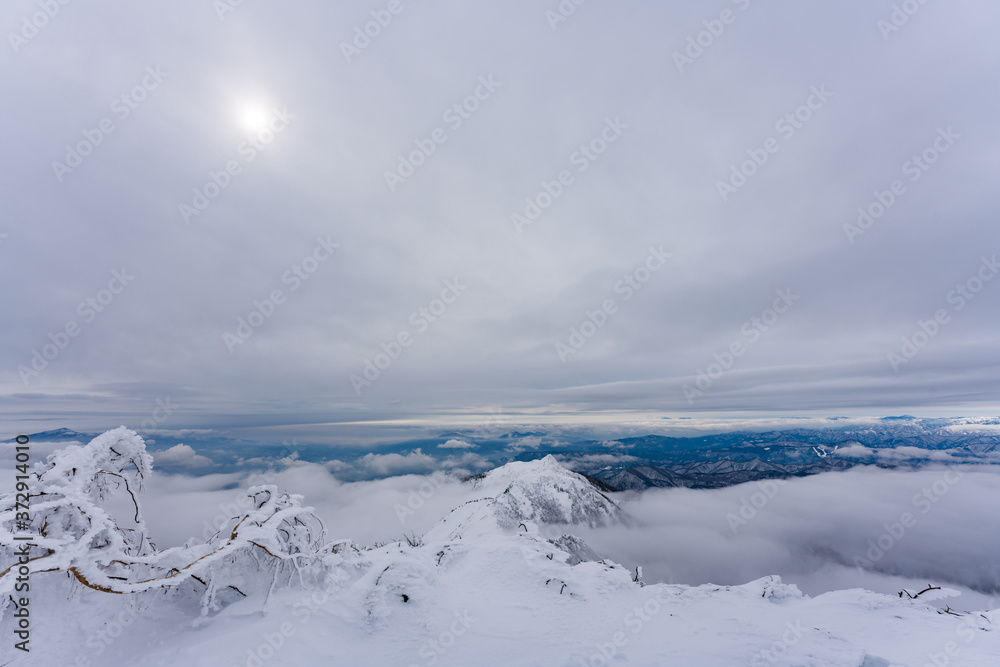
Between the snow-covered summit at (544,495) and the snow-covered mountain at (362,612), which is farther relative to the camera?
the snow-covered summit at (544,495)

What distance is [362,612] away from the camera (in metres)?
10.6

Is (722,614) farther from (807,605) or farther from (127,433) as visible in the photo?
Result: (127,433)

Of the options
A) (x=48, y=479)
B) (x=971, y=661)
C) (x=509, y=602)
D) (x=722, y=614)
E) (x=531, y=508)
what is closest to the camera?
(x=971, y=661)

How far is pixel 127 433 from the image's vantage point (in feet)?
40.3

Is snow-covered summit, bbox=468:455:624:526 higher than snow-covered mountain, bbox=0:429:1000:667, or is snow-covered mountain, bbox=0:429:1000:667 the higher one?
snow-covered mountain, bbox=0:429:1000:667

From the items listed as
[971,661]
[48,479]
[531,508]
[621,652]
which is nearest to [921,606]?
[971,661]

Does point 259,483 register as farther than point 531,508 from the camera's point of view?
No

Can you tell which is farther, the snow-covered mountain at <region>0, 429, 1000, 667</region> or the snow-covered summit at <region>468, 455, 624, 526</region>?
the snow-covered summit at <region>468, 455, 624, 526</region>

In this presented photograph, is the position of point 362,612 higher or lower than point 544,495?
higher

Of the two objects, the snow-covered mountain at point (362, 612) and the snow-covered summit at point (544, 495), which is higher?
the snow-covered mountain at point (362, 612)

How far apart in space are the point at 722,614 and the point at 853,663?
12.1 ft

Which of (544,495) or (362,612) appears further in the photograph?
(544,495)

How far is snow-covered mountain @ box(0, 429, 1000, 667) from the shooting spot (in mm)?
8633

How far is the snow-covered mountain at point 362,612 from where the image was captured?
8.63m
